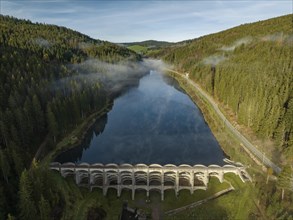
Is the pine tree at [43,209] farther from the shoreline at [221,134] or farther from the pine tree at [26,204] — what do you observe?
the shoreline at [221,134]

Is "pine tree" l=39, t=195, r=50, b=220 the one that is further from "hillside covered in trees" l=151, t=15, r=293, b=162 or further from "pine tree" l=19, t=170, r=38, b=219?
"hillside covered in trees" l=151, t=15, r=293, b=162

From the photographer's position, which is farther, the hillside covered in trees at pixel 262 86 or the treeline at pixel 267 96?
the hillside covered in trees at pixel 262 86

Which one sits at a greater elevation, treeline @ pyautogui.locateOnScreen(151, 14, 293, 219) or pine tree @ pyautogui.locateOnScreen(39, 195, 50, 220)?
treeline @ pyautogui.locateOnScreen(151, 14, 293, 219)

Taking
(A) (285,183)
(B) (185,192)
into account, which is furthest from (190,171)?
(A) (285,183)

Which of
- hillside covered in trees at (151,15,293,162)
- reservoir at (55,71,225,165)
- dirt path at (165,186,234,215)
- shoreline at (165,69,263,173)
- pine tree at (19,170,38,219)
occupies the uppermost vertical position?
A: hillside covered in trees at (151,15,293,162)

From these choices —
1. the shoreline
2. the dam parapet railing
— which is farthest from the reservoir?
the dam parapet railing

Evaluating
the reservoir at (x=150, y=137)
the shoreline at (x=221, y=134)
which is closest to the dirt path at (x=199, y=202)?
the shoreline at (x=221, y=134)

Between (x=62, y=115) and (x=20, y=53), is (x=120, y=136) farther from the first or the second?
(x=20, y=53)
